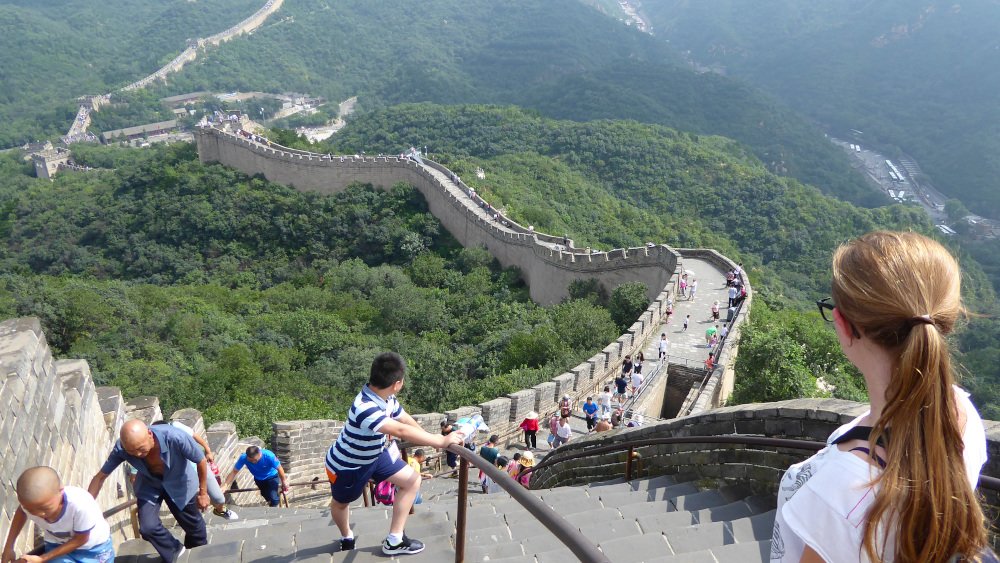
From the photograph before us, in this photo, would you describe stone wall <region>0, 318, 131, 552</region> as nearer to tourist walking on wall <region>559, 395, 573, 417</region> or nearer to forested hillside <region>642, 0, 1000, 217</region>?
tourist walking on wall <region>559, 395, 573, 417</region>

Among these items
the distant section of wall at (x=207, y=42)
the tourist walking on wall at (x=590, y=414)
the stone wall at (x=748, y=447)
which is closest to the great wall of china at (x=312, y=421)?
the tourist walking on wall at (x=590, y=414)

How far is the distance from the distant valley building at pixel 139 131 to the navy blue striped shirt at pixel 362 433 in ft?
278

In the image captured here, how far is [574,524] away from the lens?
177 inches

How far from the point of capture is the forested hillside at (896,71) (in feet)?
271

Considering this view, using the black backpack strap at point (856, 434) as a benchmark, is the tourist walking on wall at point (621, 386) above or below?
below

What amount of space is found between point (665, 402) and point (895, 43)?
131236 millimetres

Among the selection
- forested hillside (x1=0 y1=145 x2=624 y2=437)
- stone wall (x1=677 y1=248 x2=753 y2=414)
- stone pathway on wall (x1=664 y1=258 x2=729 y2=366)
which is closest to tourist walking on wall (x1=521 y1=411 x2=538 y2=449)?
forested hillside (x1=0 y1=145 x2=624 y2=437)

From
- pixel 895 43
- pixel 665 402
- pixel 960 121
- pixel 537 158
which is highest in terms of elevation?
pixel 895 43

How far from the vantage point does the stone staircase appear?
387 centimetres

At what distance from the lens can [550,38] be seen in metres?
123

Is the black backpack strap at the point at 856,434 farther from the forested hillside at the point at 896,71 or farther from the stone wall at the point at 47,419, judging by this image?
the forested hillside at the point at 896,71

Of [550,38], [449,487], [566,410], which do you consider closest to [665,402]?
[566,410]

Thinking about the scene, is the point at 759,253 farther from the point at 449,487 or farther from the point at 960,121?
the point at 960,121

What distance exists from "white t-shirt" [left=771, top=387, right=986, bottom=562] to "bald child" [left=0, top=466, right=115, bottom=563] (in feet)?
11.0
